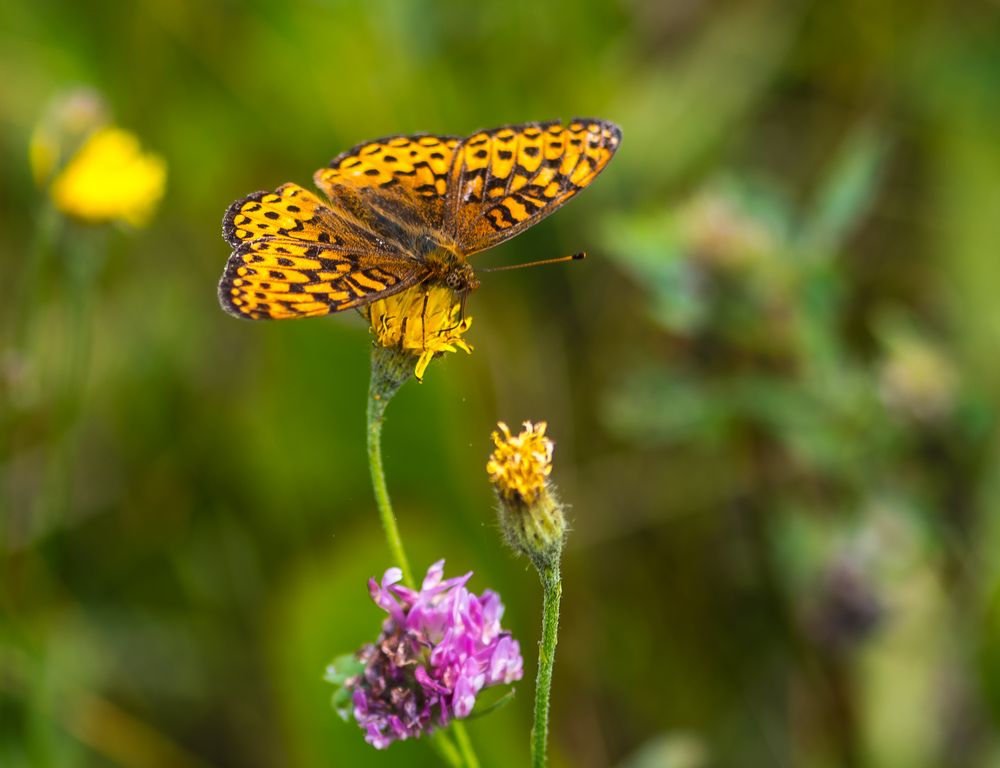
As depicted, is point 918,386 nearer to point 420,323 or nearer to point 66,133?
point 420,323

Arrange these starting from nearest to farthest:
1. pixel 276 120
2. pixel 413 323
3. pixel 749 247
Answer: pixel 413 323, pixel 749 247, pixel 276 120

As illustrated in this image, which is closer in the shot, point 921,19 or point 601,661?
point 601,661

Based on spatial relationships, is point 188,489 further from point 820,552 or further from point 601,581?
point 820,552

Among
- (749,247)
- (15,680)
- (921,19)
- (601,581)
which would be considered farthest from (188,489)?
(921,19)

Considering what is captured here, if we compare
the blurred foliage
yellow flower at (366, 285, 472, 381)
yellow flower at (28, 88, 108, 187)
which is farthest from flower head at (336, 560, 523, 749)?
yellow flower at (28, 88, 108, 187)

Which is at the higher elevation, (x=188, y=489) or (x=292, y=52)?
(x=292, y=52)

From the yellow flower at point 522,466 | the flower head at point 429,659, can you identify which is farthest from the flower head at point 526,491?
the flower head at point 429,659

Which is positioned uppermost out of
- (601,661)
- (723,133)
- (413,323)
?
(723,133)

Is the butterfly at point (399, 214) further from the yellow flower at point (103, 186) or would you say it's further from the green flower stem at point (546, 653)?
the yellow flower at point (103, 186)

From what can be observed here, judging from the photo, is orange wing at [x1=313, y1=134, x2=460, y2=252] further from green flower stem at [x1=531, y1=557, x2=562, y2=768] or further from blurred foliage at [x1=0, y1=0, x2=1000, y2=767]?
green flower stem at [x1=531, y1=557, x2=562, y2=768]
